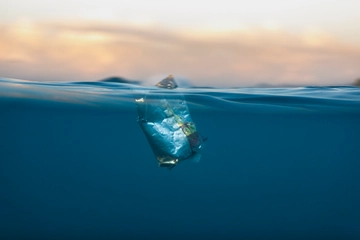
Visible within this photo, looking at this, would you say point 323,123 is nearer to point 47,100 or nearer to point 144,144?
point 144,144

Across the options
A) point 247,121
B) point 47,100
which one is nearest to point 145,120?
point 47,100

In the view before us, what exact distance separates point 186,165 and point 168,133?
586cm

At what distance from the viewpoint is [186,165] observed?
11258mm

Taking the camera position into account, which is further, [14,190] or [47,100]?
[14,190]

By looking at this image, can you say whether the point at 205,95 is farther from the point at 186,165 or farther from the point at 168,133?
the point at 186,165

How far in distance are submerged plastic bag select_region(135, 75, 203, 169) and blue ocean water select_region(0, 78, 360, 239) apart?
56 cm

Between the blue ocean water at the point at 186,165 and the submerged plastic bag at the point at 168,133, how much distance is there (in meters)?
0.56

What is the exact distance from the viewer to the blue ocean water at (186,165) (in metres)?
8.33

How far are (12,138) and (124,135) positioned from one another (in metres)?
2.83

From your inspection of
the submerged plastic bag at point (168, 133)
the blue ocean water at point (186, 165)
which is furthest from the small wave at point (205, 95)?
the submerged plastic bag at point (168, 133)

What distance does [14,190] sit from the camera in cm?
899

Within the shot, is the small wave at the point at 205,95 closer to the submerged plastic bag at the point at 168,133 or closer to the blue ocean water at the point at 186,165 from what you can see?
the blue ocean water at the point at 186,165

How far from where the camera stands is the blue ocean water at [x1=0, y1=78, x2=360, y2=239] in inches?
328

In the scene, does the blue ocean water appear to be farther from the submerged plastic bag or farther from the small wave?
the submerged plastic bag
